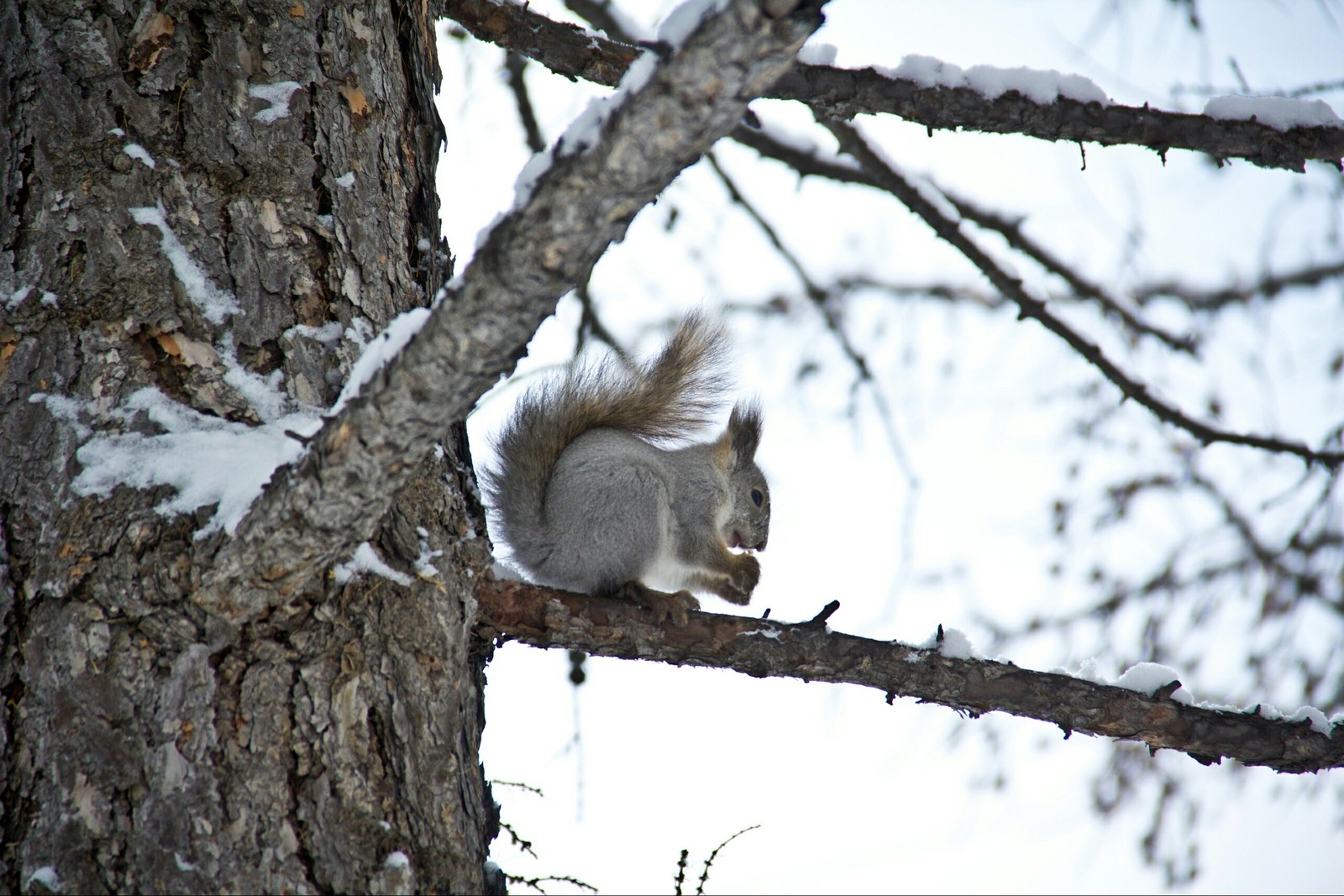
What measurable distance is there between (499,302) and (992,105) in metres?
1.18

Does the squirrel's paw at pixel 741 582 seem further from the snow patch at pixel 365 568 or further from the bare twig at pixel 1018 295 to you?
the snow patch at pixel 365 568

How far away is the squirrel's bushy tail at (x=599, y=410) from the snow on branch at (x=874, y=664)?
17.8 inches

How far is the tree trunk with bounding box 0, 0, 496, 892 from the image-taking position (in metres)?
0.94

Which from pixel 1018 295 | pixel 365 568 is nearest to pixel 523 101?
pixel 1018 295

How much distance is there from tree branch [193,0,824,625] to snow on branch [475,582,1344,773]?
0.43m

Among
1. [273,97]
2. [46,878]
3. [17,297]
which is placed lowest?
[46,878]

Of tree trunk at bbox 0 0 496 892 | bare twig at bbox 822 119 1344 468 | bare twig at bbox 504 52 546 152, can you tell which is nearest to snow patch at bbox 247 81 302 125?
tree trunk at bbox 0 0 496 892

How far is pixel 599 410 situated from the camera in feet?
6.29

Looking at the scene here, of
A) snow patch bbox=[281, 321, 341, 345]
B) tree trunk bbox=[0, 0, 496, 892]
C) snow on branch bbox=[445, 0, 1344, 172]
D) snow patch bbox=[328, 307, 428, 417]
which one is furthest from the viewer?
snow on branch bbox=[445, 0, 1344, 172]

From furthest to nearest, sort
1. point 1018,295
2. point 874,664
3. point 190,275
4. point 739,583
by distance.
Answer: point 1018,295, point 739,583, point 874,664, point 190,275

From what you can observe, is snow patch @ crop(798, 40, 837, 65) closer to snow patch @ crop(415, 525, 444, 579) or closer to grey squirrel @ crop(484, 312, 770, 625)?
grey squirrel @ crop(484, 312, 770, 625)

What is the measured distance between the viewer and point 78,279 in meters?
1.11

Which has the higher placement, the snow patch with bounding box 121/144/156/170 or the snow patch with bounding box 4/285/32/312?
the snow patch with bounding box 121/144/156/170

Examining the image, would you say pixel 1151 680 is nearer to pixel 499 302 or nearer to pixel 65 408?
pixel 499 302
